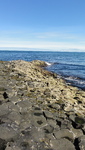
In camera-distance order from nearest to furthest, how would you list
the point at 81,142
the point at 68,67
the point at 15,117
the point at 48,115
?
the point at 81,142
the point at 15,117
the point at 48,115
the point at 68,67

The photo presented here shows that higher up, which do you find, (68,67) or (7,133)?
(7,133)

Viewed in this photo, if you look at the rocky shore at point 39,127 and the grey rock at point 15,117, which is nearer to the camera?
the rocky shore at point 39,127

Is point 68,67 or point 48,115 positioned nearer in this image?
point 48,115

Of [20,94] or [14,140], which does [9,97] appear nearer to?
[20,94]

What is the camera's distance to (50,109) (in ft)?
22.7

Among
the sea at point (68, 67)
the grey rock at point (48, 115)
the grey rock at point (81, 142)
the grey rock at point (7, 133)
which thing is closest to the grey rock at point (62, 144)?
the grey rock at point (81, 142)

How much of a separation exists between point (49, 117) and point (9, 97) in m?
2.68

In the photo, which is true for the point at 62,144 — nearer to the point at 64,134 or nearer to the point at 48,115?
the point at 64,134

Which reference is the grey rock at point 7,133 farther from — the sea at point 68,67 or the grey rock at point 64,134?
the sea at point 68,67

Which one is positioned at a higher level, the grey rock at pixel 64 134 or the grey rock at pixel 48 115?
the grey rock at pixel 48 115

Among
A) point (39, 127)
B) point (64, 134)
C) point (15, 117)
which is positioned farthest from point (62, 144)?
point (15, 117)

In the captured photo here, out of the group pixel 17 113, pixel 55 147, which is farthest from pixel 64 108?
pixel 55 147

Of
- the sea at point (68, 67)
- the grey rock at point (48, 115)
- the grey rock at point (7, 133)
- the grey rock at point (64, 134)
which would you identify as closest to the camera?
the grey rock at point (7, 133)

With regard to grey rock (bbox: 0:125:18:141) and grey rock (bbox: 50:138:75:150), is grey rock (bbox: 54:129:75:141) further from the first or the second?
grey rock (bbox: 0:125:18:141)
